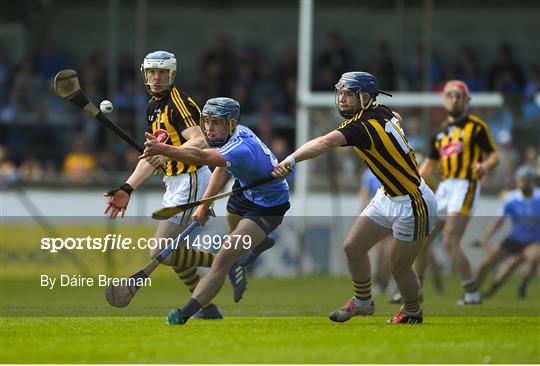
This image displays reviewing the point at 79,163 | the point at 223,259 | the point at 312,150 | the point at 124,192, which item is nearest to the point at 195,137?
the point at 124,192

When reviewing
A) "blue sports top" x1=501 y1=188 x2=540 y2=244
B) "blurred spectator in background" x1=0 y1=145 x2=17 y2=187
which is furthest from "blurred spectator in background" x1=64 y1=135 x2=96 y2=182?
"blue sports top" x1=501 y1=188 x2=540 y2=244

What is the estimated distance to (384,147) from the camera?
9.51m

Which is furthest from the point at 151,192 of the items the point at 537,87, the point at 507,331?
the point at 507,331

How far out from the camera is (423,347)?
26.6 ft

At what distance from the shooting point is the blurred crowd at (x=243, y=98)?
1980 centimetres

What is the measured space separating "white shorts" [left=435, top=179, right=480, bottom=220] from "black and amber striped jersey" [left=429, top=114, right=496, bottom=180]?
7cm

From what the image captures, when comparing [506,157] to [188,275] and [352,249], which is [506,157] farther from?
[352,249]

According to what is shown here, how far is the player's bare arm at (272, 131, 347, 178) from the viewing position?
9273 mm

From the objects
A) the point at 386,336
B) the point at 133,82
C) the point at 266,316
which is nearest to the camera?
the point at 386,336

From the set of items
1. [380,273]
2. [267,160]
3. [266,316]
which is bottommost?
[380,273]

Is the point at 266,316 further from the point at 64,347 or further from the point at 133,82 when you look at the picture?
the point at 133,82

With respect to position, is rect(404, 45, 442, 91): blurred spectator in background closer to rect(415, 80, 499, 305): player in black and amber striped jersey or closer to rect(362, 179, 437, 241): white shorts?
rect(415, 80, 499, 305): player in black and amber striped jersey

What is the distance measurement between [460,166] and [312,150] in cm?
421

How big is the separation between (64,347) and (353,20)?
55.2ft
